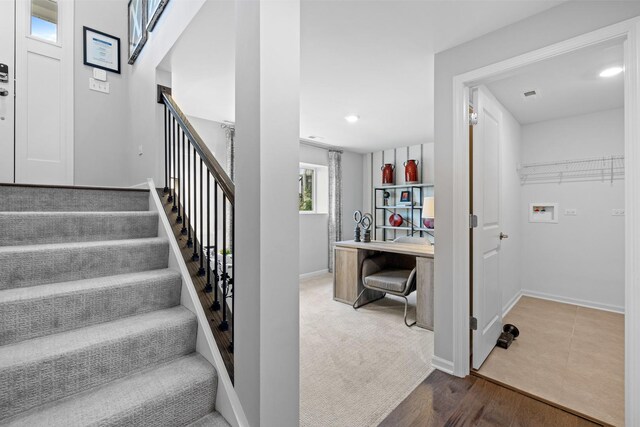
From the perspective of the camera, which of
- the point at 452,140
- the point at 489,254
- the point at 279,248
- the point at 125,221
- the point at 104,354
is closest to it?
the point at 279,248

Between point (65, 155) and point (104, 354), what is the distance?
2.62 m

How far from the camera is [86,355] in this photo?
1174 millimetres

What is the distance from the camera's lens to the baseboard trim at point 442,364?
82.8 inches

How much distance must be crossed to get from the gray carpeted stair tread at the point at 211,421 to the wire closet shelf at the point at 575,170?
4402 mm

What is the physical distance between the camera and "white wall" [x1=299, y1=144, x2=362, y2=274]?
5.06 metres

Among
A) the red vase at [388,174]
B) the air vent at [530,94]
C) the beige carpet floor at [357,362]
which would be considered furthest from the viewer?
the red vase at [388,174]

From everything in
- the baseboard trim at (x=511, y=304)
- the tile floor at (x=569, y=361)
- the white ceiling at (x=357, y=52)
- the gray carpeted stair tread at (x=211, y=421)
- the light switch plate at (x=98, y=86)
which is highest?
the light switch plate at (x=98, y=86)

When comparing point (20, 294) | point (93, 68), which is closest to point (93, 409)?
point (20, 294)

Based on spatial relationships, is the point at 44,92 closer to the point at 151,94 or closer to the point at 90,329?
the point at 151,94

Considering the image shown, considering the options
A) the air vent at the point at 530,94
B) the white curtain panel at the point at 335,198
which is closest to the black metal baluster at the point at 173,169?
the air vent at the point at 530,94

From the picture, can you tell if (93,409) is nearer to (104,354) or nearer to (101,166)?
(104,354)

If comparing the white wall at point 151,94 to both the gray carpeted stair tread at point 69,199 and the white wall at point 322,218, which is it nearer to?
the gray carpeted stair tread at point 69,199

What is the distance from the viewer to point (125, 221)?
1.93m

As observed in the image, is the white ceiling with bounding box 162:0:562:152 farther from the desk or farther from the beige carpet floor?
the beige carpet floor
